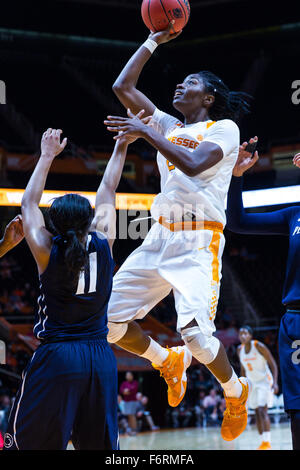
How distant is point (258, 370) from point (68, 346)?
7.86 m

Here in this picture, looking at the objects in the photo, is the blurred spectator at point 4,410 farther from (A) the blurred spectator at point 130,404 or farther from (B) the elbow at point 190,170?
(B) the elbow at point 190,170

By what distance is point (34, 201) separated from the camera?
300 centimetres

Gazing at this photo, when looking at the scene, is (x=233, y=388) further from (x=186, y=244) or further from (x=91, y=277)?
(x=91, y=277)

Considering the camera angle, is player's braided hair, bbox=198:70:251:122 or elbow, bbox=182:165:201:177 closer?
elbow, bbox=182:165:201:177

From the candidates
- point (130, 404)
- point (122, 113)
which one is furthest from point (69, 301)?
point (122, 113)

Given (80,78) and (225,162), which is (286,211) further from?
(80,78)

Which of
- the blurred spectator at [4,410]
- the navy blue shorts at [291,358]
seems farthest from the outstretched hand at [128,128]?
the blurred spectator at [4,410]

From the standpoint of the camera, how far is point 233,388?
4.16 m

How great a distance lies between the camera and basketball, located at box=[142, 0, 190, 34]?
14.3 ft

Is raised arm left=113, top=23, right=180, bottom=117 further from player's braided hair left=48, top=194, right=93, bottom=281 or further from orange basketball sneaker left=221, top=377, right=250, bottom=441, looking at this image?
orange basketball sneaker left=221, top=377, right=250, bottom=441

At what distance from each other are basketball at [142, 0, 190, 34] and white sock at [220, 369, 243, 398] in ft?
→ 8.31

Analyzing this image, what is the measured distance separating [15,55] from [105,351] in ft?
52.6

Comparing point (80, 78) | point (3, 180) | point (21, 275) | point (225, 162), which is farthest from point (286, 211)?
point (80, 78)

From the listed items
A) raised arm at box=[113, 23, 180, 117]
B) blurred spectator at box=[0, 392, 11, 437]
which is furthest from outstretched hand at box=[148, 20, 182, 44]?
blurred spectator at box=[0, 392, 11, 437]
